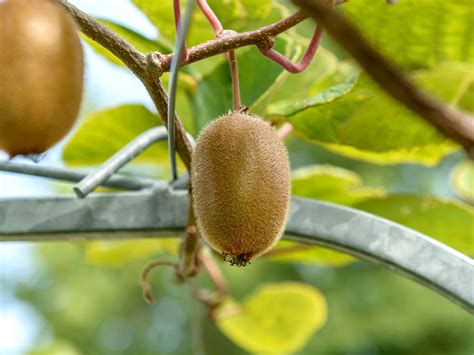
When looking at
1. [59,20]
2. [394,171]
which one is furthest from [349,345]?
[59,20]

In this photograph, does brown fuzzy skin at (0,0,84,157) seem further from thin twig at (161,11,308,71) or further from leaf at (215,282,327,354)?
leaf at (215,282,327,354)

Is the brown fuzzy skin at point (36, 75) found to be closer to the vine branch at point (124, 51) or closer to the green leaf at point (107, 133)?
the vine branch at point (124, 51)

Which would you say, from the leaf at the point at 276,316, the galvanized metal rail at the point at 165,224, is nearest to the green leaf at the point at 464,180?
the leaf at the point at 276,316

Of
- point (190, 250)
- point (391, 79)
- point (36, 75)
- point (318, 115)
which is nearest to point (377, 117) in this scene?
point (318, 115)

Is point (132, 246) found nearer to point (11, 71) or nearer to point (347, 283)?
point (11, 71)

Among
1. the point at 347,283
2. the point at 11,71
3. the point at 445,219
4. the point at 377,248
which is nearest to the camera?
the point at 11,71

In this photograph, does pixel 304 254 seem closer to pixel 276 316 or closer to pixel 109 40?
pixel 276 316
